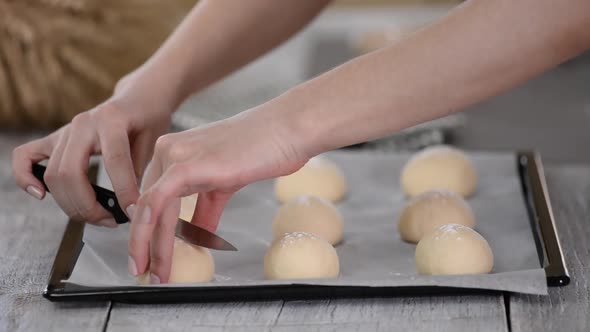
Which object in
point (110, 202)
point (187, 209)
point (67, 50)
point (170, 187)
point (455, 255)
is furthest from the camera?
point (67, 50)

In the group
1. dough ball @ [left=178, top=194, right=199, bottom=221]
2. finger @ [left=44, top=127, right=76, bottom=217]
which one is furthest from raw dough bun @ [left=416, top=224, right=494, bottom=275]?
finger @ [left=44, top=127, right=76, bottom=217]

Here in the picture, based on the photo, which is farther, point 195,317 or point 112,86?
point 112,86

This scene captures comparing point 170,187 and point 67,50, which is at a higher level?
point 67,50

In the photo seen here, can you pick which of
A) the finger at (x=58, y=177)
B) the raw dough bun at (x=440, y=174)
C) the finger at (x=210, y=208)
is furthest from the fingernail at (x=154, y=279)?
the raw dough bun at (x=440, y=174)

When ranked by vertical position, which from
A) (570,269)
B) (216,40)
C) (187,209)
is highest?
(216,40)

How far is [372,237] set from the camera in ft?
4.33

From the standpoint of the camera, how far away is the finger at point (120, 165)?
3.96 feet

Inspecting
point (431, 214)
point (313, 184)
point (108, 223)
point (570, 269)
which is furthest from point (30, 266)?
point (570, 269)

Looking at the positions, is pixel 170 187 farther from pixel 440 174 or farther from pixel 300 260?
pixel 440 174

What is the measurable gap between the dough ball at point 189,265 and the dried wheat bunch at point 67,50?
2.42ft

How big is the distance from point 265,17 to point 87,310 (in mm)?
577

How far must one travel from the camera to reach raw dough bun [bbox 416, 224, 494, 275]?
45.1 inches

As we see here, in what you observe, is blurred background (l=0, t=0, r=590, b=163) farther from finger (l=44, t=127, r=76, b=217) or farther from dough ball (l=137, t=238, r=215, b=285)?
dough ball (l=137, t=238, r=215, b=285)

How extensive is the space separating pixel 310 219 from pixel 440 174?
10.2 inches
